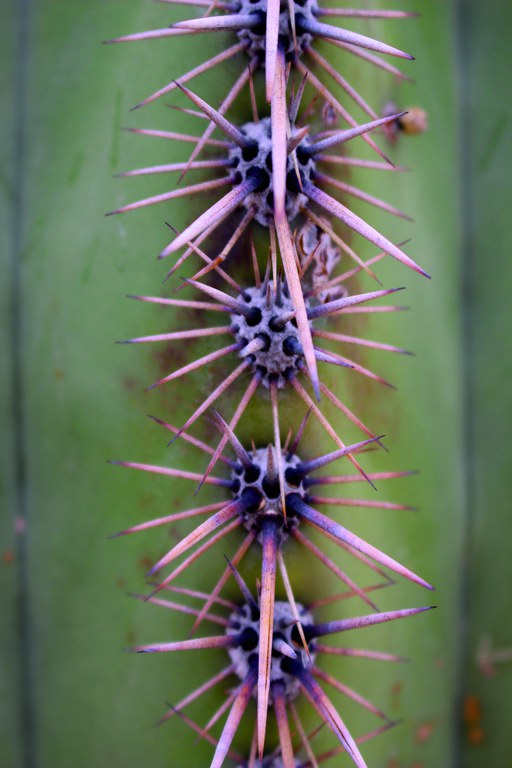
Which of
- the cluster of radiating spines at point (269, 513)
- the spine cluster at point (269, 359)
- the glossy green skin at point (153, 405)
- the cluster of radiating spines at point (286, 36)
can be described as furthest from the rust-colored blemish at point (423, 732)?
the cluster of radiating spines at point (286, 36)

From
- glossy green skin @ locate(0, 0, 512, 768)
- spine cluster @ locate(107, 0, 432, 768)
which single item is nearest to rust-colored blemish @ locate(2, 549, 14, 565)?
glossy green skin @ locate(0, 0, 512, 768)

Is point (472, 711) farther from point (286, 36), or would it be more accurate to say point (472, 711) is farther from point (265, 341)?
point (286, 36)

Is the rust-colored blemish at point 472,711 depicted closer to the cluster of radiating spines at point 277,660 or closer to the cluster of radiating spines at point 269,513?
the cluster of radiating spines at point 277,660

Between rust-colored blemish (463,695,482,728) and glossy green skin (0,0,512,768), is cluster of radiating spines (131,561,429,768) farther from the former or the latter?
rust-colored blemish (463,695,482,728)

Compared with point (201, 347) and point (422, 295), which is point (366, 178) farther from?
point (201, 347)

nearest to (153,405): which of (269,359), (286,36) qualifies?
(269,359)

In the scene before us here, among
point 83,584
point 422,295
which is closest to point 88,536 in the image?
point 83,584

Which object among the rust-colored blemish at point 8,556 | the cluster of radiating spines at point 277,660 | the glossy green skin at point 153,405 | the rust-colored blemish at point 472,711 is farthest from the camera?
the rust-colored blemish at point 472,711
